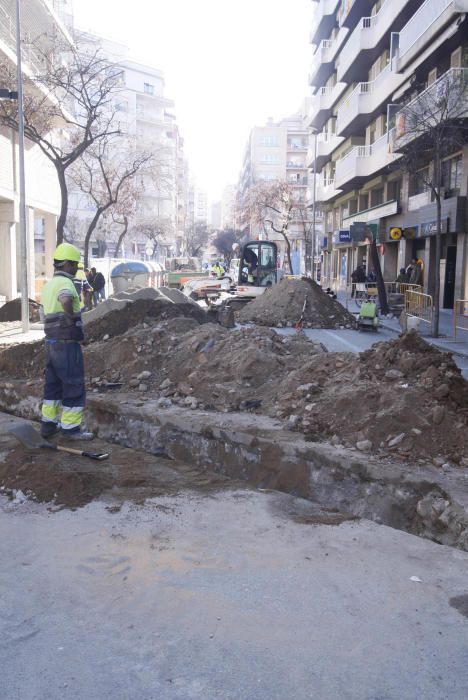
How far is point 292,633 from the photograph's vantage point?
119 inches

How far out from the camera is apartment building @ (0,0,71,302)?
22.5m

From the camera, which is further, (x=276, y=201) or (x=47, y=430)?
(x=276, y=201)

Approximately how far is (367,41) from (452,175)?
12.6m

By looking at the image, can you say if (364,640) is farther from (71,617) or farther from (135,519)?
(135,519)

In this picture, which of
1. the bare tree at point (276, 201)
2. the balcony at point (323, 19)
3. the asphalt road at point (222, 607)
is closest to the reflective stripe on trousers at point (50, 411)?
the asphalt road at point (222, 607)

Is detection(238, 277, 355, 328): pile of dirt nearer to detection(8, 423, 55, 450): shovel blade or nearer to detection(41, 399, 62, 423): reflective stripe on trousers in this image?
detection(41, 399, 62, 423): reflective stripe on trousers

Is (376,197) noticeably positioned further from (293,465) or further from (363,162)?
(293,465)

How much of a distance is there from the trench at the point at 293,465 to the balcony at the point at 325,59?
130 feet

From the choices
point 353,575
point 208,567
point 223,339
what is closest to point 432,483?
point 353,575

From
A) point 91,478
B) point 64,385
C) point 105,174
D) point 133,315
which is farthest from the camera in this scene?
point 105,174

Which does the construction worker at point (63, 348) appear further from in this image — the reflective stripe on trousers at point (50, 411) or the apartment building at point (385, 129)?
the apartment building at point (385, 129)

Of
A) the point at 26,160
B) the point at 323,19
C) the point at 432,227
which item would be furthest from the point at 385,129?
the point at 26,160

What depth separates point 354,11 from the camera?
121 ft

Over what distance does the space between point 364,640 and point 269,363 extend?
5.02 meters
